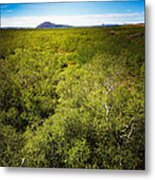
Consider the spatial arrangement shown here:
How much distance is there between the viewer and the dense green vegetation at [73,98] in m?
1.91

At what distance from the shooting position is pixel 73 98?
1.95 metres

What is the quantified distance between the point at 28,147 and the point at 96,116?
0.30 meters

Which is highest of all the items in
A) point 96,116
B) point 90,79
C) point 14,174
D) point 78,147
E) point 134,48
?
point 134,48

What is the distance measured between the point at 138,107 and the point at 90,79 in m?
0.21

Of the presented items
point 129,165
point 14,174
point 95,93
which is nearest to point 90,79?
point 95,93

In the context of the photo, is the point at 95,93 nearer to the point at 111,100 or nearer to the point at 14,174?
the point at 111,100

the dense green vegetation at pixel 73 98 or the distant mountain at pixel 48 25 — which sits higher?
the distant mountain at pixel 48 25

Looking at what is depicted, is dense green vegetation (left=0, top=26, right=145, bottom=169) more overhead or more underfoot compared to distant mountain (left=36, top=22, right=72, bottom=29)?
more underfoot

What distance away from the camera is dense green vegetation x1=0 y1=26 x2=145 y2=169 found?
1.91 meters

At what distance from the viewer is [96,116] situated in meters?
1.93

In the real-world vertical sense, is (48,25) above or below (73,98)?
above

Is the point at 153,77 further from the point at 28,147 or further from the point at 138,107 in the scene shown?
the point at 28,147

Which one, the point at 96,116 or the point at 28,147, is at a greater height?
the point at 96,116

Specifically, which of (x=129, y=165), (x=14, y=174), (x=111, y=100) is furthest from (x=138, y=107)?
(x=14, y=174)
